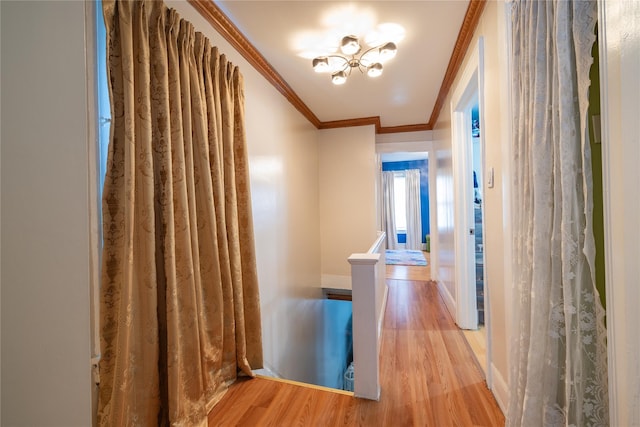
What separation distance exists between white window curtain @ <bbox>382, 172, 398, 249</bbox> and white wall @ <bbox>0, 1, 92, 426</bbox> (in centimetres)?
749

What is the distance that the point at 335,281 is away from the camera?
3.95 m

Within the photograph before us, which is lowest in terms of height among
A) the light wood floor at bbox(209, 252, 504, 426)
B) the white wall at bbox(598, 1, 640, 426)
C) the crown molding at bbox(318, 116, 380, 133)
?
the light wood floor at bbox(209, 252, 504, 426)

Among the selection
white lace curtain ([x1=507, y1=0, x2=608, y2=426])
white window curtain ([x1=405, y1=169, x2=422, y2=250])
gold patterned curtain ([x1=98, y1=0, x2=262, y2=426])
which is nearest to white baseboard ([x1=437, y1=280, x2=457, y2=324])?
white lace curtain ([x1=507, y1=0, x2=608, y2=426])

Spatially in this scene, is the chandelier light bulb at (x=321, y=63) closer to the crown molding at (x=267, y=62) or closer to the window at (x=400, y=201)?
the crown molding at (x=267, y=62)

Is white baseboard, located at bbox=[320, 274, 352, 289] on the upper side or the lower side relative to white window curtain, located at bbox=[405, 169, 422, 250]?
lower

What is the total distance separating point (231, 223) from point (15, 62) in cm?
120

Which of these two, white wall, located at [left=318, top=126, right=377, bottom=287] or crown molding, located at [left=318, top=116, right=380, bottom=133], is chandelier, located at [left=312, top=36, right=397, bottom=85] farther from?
white wall, located at [left=318, top=126, right=377, bottom=287]

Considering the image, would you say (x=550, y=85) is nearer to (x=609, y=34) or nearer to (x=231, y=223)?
(x=609, y=34)

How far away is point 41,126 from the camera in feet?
1.86

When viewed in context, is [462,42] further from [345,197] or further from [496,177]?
[345,197]

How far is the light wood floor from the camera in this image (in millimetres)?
1365

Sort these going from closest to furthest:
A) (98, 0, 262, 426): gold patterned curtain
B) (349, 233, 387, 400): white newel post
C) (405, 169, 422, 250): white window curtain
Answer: (98, 0, 262, 426): gold patterned curtain, (349, 233, 387, 400): white newel post, (405, 169, 422, 250): white window curtain

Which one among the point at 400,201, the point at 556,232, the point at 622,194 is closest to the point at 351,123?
the point at 556,232

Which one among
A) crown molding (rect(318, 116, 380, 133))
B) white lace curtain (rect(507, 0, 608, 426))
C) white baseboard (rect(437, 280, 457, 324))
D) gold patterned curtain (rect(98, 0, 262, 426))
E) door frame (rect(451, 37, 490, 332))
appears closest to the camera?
white lace curtain (rect(507, 0, 608, 426))
